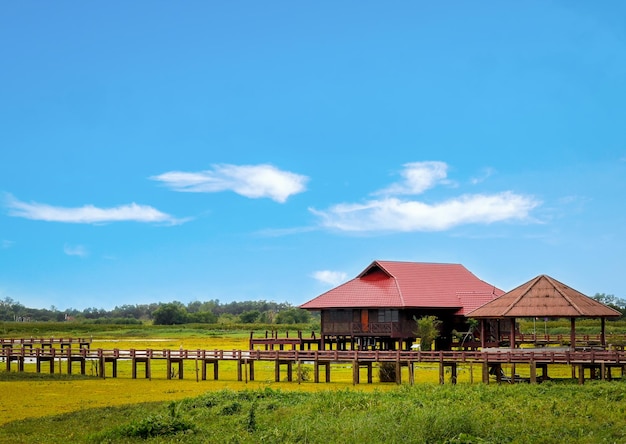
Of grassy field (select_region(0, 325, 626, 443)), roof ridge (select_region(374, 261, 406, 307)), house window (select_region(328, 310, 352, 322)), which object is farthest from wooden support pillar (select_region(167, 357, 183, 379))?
roof ridge (select_region(374, 261, 406, 307))

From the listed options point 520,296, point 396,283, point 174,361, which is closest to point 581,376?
point 520,296

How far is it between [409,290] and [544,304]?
43.3ft

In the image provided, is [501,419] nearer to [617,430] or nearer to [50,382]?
[617,430]

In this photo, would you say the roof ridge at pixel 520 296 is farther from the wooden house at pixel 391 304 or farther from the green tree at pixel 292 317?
the green tree at pixel 292 317

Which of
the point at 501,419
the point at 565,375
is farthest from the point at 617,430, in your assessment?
the point at 565,375

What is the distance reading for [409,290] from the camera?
56.9 meters

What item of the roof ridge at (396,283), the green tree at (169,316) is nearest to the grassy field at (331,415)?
the roof ridge at (396,283)

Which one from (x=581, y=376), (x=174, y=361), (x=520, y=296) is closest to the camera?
(x=581, y=376)

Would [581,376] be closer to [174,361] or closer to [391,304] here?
[391,304]

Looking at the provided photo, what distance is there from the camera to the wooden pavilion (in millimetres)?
44031

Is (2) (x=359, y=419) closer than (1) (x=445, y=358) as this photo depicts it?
Yes

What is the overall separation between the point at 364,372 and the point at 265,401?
75.4ft

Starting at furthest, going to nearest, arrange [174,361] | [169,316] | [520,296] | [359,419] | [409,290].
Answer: [169,316], [409,290], [174,361], [520,296], [359,419]

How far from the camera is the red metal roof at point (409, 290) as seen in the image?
55969 mm
